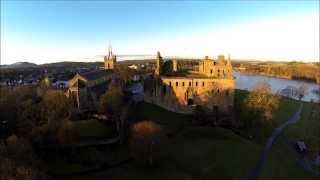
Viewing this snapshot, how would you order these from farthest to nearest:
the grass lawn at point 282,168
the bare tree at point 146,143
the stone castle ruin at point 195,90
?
the stone castle ruin at point 195,90 < the grass lawn at point 282,168 < the bare tree at point 146,143

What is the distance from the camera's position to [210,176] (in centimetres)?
3369

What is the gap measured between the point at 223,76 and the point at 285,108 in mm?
25150

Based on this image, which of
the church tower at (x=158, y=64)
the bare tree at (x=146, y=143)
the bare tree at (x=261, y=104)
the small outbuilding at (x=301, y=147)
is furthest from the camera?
the church tower at (x=158, y=64)

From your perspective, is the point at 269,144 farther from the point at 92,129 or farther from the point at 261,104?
the point at 92,129

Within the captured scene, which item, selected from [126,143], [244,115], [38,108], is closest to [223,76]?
[244,115]

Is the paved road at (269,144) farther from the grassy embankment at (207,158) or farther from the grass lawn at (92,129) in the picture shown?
the grass lawn at (92,129)

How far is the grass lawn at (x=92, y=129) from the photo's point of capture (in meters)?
39.5

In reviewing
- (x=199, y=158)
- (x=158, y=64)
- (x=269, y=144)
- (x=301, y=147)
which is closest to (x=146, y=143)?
(x=199, y=158)

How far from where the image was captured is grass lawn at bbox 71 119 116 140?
130 feet

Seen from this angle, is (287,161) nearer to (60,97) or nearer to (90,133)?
(90,133)

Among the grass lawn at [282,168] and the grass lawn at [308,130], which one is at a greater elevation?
the grass lawn at [308,130]

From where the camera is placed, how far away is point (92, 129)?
Result: 41.3 metres

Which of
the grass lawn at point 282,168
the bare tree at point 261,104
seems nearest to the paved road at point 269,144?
the grass lawn at point 282,168

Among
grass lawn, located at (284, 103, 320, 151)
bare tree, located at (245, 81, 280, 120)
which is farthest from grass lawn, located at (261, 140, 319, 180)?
bare tree, located at (245, 81, 280, 120)
